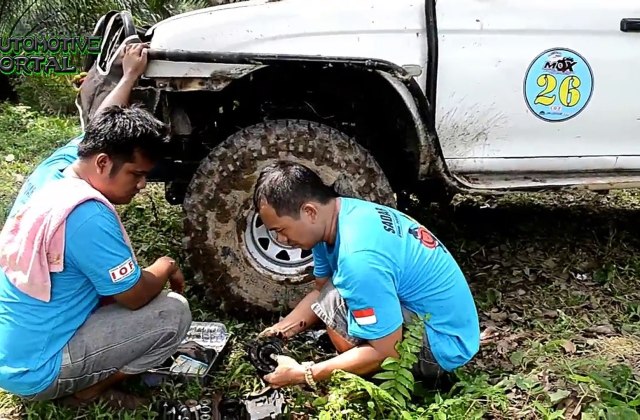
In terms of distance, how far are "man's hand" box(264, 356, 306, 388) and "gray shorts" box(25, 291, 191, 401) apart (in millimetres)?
441

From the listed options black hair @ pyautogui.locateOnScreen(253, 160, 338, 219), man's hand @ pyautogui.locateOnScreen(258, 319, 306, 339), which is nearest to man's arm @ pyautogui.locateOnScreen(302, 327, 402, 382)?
man's hand @ pyautogui.locateOnScreen(258, 319, 306, 339)

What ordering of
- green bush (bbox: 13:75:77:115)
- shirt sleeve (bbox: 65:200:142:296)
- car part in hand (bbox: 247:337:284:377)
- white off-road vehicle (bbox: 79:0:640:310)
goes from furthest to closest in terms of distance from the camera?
green bush (bbox: 13:75:77:115) < white off-road vehicle (bbox: 79:0:640:310) < car part in hand (bbox: 247:337:284:377) < shirt sleeve (bbox: 65:200:142:296)

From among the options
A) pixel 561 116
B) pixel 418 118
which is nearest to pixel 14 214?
pixel 418 118

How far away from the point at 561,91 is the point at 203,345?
2.08m

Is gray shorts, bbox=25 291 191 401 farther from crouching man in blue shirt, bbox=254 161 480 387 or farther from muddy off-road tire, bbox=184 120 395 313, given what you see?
muddy off-road tire, bbox=184 120 395 313

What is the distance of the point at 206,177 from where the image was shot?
3.63 meters

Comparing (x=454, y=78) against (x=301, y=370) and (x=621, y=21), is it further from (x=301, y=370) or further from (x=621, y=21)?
(x=301, y=370)

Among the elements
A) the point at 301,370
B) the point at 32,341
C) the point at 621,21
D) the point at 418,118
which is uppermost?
the point at 621,21

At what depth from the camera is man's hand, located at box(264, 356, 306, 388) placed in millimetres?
2885

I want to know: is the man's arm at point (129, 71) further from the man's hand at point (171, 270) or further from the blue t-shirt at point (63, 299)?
the blue t-shirt at point (63, 299)

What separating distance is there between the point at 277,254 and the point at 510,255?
1.57 meters

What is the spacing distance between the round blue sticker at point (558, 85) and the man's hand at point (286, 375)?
182cm
